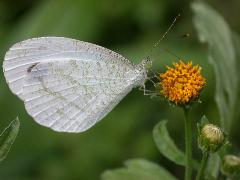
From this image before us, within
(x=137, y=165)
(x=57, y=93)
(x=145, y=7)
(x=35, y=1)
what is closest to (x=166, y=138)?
(x=137, y=165)

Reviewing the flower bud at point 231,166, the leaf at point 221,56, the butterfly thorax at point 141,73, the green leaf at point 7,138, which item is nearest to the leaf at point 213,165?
the flower bud at point 231,166

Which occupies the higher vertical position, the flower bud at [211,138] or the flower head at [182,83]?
the flower head at [182,83]

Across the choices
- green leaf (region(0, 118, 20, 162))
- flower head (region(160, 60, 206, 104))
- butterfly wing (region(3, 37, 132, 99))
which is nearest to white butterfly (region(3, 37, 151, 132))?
butterfly wing (region(3, 37, 132, 99))

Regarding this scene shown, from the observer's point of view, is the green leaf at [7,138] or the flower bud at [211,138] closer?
the green leaf at [7,138]

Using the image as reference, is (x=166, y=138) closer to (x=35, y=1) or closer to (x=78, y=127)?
(x=78, y=127)

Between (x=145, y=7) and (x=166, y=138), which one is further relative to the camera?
(x=145, y=7)

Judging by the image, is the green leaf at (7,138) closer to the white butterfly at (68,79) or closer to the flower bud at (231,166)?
the white butterfly at (68,79)
